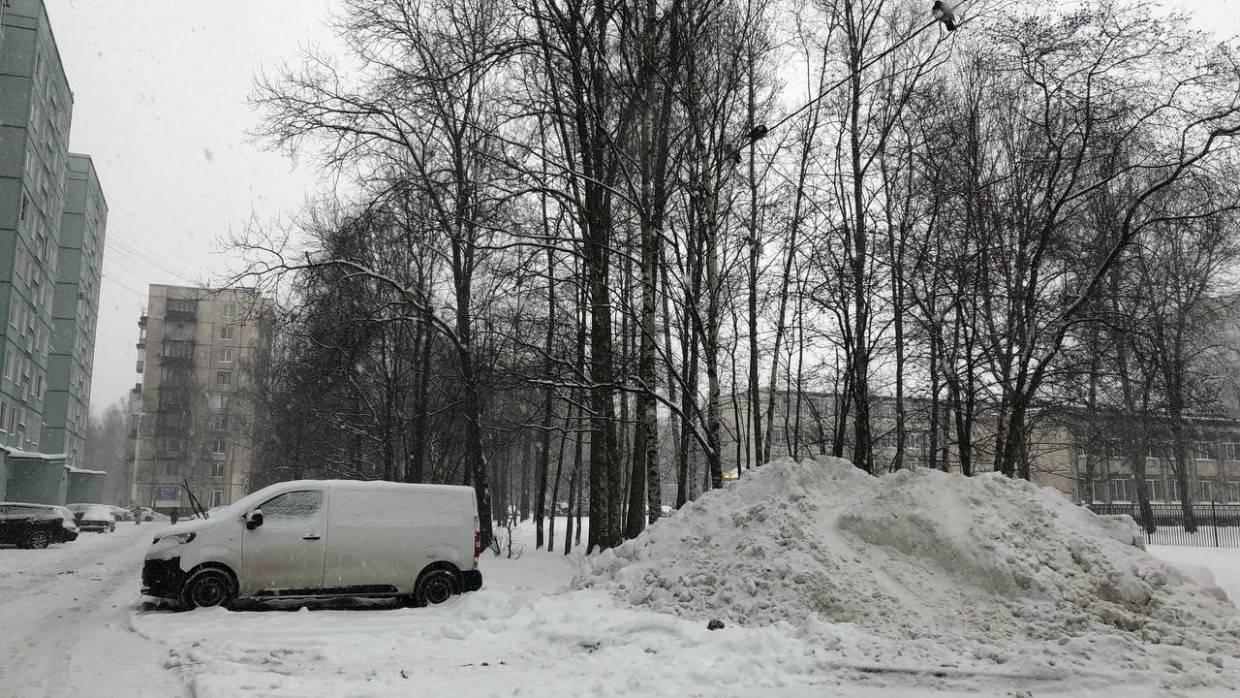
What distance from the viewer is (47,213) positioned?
50094 millimetres

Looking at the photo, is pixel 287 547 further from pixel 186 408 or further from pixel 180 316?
pixel 180 316

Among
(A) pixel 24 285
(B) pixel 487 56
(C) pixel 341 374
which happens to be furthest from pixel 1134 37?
(A) pixel 24 285

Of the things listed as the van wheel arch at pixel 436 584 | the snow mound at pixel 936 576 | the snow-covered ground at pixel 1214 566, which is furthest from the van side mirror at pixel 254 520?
the snow-covered ground at pixel 1214 566

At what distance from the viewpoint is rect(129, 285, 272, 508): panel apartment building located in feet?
267

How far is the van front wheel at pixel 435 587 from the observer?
12792 millimetres

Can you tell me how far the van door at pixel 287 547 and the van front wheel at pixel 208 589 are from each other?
0.20 m

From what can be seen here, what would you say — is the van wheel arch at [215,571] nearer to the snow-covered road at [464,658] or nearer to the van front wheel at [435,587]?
the snow-covered road at [464,658]

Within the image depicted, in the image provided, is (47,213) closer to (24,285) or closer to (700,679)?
(24,285)

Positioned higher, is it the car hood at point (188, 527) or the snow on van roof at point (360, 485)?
the snow on van roof at point (360, 485)

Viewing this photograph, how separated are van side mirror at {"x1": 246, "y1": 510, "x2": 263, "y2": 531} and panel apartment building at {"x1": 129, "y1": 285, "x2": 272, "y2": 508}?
7052 centimetres

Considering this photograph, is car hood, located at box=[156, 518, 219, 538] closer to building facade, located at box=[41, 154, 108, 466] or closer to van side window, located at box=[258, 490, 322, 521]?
van side window, located at box=[258, 490, 322, 521]

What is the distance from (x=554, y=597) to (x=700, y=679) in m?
3.85

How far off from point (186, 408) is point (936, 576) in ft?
279

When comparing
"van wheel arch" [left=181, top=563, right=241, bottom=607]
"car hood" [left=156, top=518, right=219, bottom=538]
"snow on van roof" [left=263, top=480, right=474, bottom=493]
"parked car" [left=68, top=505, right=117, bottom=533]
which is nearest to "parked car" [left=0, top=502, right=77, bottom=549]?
"parked car" [left=68, top=505, right=117, bottom=533]
